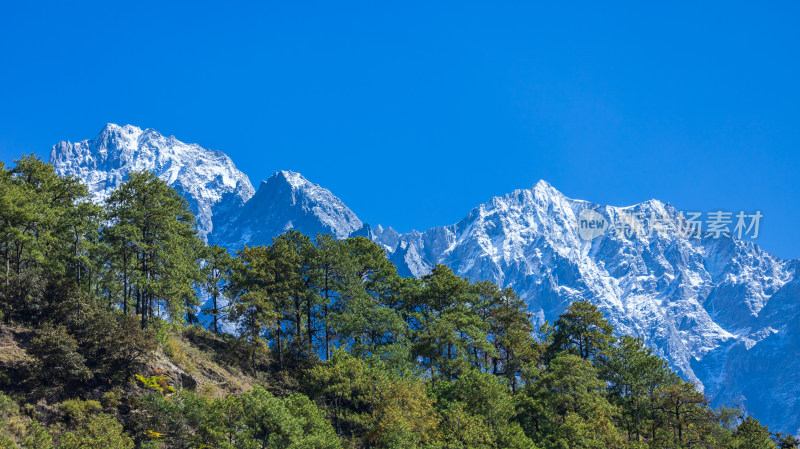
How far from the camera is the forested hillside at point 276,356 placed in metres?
30.6

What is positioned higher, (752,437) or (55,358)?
(55,358)

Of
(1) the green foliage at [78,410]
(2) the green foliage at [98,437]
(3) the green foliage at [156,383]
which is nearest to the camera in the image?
(2) the green foliage at [98,437]

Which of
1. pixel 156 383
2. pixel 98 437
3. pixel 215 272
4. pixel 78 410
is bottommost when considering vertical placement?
pixel 98 437

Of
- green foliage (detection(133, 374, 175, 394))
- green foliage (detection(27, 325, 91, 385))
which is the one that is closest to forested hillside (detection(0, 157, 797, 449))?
green foliage (detection(27, 325, 91, 385))

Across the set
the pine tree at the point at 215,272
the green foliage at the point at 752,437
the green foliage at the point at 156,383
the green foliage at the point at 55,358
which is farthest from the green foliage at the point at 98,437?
the green foliage at the point at 752,437

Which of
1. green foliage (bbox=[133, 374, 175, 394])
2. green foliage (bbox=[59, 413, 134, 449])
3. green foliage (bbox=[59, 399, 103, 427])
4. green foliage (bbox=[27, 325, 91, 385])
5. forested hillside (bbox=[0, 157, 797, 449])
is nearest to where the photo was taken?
green foliage (bbox=[59, 413, 134, 449])

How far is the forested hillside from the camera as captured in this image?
100 ft

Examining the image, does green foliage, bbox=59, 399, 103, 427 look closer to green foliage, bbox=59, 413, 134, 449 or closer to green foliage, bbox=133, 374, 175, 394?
green foliage, bbox=59, 413, 134, 449

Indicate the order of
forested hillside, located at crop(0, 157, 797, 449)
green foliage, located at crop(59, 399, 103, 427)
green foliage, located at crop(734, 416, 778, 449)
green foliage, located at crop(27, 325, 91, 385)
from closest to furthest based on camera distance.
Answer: green foliage, located at crop(59, 399, 103, 427) → forested hillside, located at crop(0, 157, 797, 449) → green foliage, located at crop(27, 325, 91, 385) → green foliage, located at crop(734, 416, 778, 449)

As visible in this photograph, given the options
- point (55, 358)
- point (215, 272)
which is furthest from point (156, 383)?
point (215, 272)

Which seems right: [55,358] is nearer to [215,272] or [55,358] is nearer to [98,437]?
[98,437]

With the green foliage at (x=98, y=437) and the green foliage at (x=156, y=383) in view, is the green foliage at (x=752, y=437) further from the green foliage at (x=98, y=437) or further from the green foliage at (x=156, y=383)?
the green foliage at (x=98, y=437)

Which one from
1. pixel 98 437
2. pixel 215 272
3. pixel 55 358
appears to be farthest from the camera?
pixel 215 272

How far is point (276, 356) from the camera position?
50844 mm
